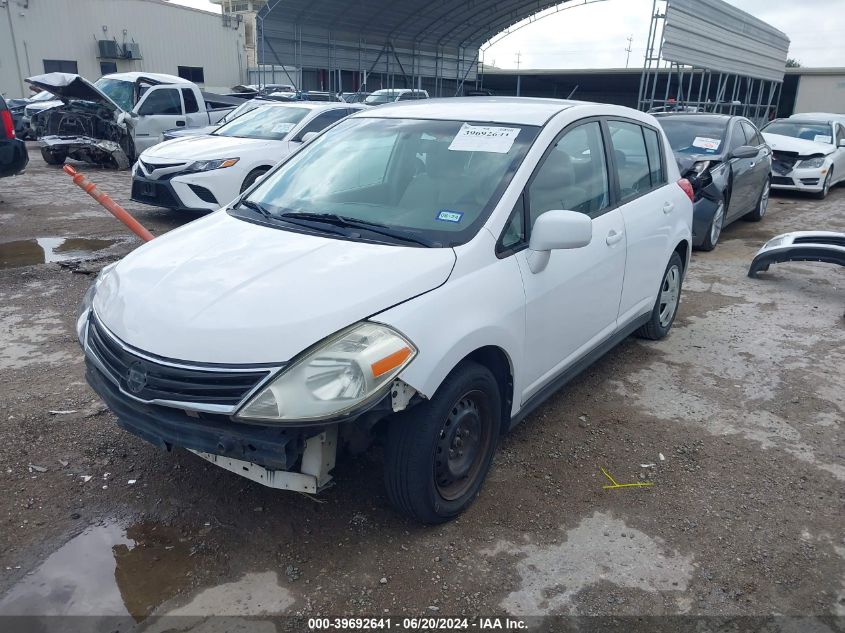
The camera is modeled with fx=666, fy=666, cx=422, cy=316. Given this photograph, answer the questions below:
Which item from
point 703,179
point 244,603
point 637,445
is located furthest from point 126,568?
point 703,179

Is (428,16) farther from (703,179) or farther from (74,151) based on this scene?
(703,179)

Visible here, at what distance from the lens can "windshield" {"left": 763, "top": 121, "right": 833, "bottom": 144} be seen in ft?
44.5

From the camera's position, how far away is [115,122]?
14.3 m

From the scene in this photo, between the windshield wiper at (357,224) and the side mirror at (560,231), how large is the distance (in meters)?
0.52

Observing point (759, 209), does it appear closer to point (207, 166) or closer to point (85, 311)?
point (207, 166)

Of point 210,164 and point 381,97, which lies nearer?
point 210,164

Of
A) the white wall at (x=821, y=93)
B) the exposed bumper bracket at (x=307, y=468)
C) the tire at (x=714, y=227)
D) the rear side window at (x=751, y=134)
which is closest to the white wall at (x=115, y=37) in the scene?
the white wall at (x=821, y=93)

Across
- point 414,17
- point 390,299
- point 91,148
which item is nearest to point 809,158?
point 390,299

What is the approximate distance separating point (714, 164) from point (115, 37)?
32.2 metres

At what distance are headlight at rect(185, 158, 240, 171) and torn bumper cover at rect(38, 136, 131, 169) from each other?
23.1 ft

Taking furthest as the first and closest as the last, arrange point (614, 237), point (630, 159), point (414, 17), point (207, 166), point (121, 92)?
1. point (414, 17)
2. point (121, 92)
3. point (207, 166)
4. point (630, 159)
5. point (614, 237)

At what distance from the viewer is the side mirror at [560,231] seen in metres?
3.09

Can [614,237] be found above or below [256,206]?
below

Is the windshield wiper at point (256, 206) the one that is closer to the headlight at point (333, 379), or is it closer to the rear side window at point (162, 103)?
the headlight at point (333, 379)
